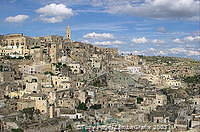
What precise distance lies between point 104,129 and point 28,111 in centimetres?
495

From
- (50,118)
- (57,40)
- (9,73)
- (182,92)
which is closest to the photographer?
(50,118)

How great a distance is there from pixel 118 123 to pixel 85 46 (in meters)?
23.8

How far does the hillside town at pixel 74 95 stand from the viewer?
74.3 feet

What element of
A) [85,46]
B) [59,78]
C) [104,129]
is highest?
[85,46]

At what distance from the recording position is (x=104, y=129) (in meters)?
22.3

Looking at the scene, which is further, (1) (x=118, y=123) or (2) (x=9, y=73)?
(2) (x=9, y=73)

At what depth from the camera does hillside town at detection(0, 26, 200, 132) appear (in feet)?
74.3

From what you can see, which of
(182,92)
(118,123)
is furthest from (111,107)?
(182,92)

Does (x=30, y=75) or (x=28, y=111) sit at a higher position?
(x=30, y=75)

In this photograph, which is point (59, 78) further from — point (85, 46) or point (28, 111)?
point (85, 46)

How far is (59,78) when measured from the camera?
101ft

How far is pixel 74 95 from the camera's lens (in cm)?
2770

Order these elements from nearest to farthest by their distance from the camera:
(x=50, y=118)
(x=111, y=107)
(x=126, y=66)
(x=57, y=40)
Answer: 1. (x=50, y=118)
2. (x=111, y=107)
3. (x=57, y=40)
4. (x=126, y=66)

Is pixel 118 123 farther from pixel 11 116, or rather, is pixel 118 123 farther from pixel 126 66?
pixel 126 66
